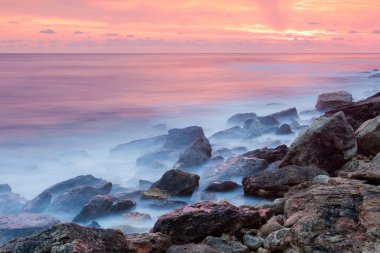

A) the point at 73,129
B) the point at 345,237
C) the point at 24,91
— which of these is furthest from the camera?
the point at 24,91

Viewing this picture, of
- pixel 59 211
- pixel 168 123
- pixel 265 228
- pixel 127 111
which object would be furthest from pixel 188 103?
pixel 265 228

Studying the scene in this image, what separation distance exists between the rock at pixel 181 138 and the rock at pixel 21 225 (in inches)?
281

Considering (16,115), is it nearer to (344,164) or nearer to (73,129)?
(73,129)

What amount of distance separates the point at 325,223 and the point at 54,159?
492 inches

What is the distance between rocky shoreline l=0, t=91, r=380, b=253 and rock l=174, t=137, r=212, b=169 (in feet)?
0.09

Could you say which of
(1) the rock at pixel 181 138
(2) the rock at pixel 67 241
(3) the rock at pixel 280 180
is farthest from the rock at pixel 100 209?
(1) the rock at pixel 181 138

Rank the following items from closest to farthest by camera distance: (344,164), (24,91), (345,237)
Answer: (345,237), (344,164), (24,91)

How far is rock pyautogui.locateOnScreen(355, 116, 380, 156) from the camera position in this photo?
8172mm

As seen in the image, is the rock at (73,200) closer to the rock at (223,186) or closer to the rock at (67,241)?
the rock at (223,186)

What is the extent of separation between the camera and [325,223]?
4.26m

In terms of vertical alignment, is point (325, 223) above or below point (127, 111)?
above

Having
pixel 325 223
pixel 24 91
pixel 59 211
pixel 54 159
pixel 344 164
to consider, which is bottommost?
pixel 24 91

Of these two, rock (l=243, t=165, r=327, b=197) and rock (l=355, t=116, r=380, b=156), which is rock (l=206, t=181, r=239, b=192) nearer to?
rock (l=243, t=165, r=327, b=197)

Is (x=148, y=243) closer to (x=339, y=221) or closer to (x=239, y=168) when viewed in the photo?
(x=339, y=221)
